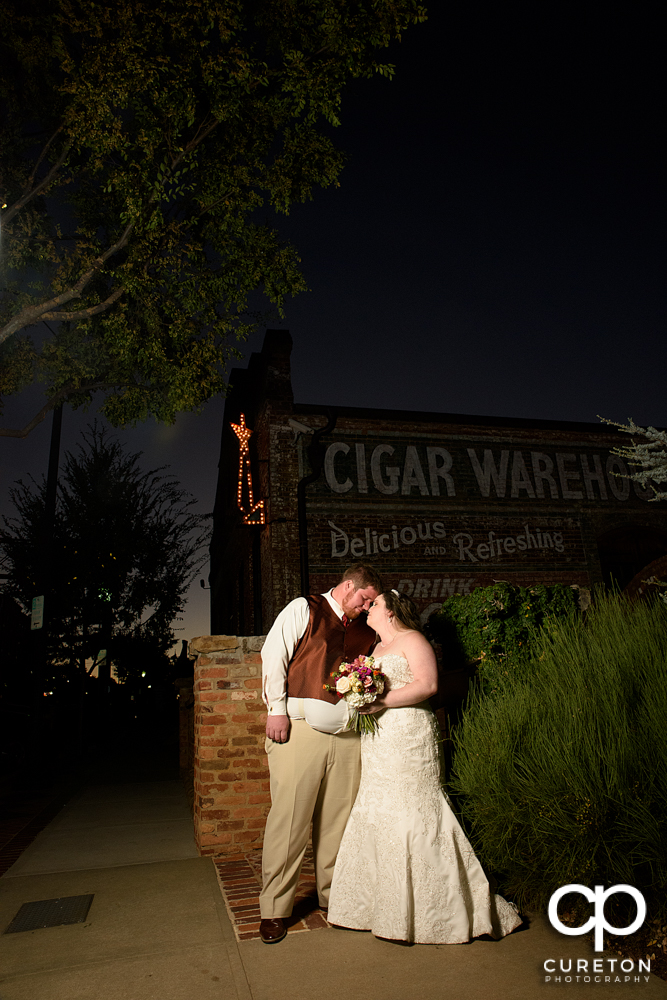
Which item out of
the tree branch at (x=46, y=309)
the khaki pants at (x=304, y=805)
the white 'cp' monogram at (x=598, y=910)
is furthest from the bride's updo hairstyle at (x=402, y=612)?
the tree branch at (x=46, y=309)

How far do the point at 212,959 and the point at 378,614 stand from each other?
6.58ft

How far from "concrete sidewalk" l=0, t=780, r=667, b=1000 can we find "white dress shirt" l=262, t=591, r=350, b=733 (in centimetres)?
113

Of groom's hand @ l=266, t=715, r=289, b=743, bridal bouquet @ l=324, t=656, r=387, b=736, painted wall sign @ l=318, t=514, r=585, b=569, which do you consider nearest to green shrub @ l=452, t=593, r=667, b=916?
bridal bouquet @ l=324, t=656, r=387, b=736

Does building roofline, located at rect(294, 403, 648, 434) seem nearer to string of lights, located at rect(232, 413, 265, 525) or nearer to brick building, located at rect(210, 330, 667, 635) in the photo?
brick building, located at rect(210, 330, 667, 635)

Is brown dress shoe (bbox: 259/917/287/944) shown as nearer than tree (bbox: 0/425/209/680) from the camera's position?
Yes

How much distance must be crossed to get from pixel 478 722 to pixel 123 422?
362 inches

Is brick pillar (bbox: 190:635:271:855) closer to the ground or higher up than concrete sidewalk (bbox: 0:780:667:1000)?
higher up

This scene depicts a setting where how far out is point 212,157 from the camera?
9367 millimetres

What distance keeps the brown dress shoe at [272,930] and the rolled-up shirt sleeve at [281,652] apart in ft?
3.64

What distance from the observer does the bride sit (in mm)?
3150

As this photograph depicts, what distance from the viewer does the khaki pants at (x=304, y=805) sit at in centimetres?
346

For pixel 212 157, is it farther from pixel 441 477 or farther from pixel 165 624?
pixel 165 624

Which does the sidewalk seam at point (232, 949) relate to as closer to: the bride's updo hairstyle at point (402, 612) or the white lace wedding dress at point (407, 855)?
the white lace wedding dress at point (407, 855)

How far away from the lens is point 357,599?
12.5ft
